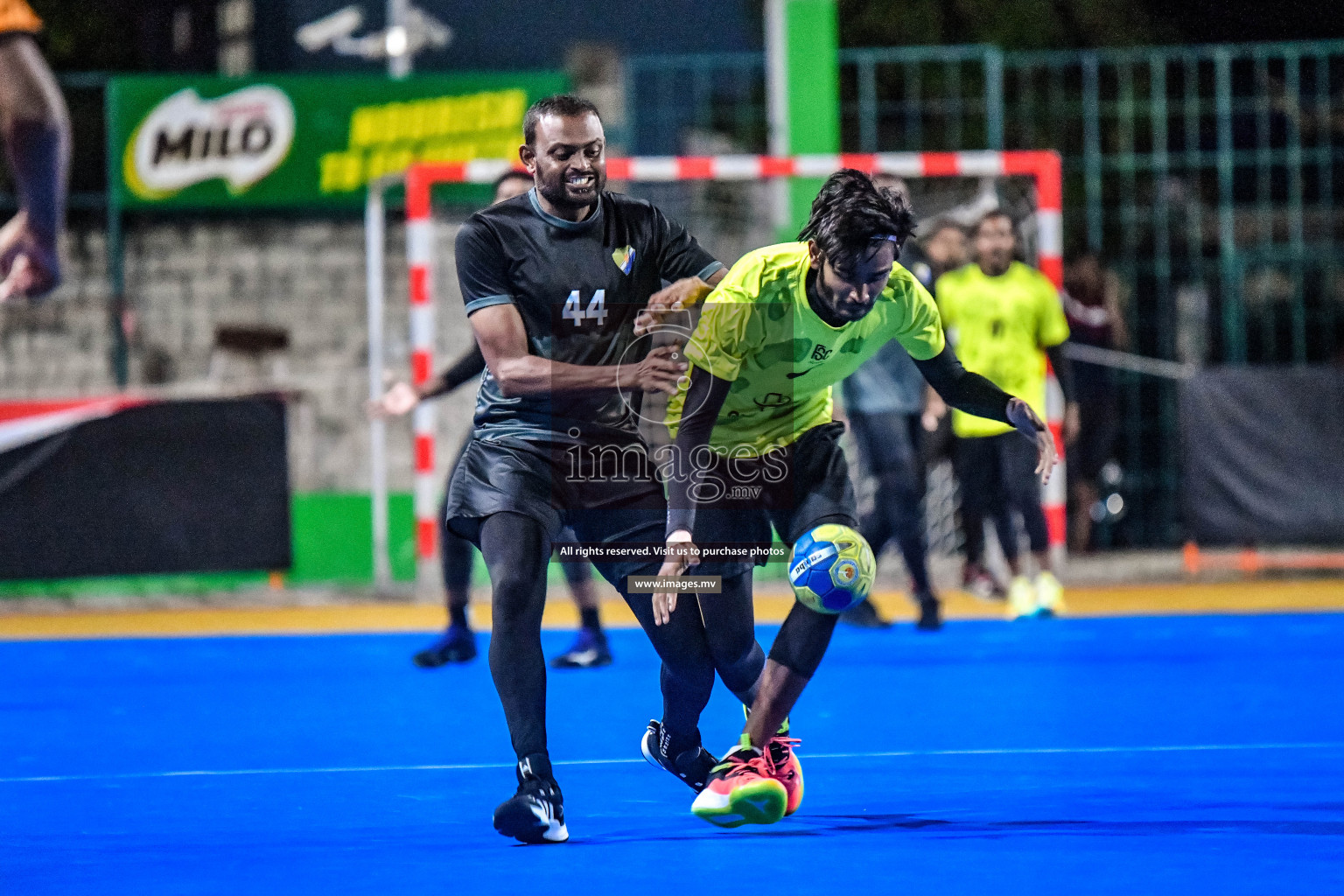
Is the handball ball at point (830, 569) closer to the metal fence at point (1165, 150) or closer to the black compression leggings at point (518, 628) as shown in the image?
the black compression leggings at point (518, 628)

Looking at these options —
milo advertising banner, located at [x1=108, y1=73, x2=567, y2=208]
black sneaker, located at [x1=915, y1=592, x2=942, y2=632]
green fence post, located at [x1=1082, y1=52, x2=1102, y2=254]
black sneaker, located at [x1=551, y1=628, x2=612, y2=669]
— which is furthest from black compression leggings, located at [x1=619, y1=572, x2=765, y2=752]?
milo advertising banner, located at [x1=108, y1=73, x2=567, y2=208]

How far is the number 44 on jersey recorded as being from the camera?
→ 520 cm

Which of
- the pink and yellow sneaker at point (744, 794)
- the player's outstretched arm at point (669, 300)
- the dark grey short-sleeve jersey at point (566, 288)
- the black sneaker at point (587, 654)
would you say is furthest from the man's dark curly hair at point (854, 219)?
the black sneaker at point (587, 654)

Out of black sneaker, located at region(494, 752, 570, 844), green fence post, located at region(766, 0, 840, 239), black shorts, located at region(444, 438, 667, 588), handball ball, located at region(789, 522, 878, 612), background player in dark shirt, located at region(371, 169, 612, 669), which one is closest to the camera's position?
black sneaker, located at region(494, 752, 570, 844)

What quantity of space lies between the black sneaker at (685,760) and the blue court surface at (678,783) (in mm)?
126

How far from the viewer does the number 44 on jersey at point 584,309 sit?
520 cm

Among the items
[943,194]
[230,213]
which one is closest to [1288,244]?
[943,194]

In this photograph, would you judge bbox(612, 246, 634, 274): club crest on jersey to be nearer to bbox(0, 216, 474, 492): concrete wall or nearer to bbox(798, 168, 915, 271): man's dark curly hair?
bbox(798, 168, 915, 271): man's dark curly hair

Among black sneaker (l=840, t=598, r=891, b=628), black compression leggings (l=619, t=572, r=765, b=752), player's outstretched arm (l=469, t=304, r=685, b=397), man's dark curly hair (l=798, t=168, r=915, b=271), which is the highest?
man's dark curly hair (l=798, t=168, r=915, b=271)

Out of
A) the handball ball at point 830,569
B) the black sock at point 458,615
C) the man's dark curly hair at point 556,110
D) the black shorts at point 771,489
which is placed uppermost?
the man's dark curly hair at point 556,110

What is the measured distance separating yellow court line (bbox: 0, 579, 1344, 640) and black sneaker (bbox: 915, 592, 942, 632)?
2.44ft

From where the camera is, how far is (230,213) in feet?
51.1

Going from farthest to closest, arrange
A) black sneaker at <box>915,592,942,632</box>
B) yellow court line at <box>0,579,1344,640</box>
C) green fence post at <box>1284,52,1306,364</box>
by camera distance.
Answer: green fence post at <box>1284,52,1306,364</box> → yellow court line at <box>0,579,1344,640</box> → black sneaker at <box>915,592,942,632</box>

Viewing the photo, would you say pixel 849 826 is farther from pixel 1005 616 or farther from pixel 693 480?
pixel 1005 616
